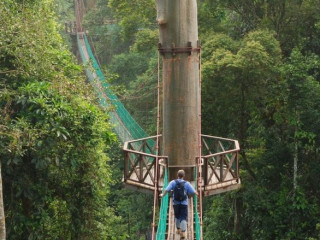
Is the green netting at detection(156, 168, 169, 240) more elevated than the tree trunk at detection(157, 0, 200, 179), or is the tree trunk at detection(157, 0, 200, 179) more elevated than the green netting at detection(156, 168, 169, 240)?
the tree trunk at detection(157, 0, 200, 179)

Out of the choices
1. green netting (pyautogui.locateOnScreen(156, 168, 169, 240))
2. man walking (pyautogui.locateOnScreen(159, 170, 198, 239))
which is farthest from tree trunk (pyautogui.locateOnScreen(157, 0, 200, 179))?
man walking (pyautogui.locateOnScreen(159, 170, 198, 239))

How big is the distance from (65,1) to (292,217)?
22.6 m

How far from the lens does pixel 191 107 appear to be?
25.4 feet

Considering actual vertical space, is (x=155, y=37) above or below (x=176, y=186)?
above

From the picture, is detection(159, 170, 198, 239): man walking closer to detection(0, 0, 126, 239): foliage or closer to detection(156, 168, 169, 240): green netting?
detection(156, 168, 169, 240): green netting

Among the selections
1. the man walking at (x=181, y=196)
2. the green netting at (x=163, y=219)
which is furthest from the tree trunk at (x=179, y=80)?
the man walking at (x=181, y=196)

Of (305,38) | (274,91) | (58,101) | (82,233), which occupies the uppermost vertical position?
(305,38)

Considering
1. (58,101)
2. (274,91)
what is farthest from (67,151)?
(274,91)

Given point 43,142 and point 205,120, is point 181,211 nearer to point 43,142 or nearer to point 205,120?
point 43,142

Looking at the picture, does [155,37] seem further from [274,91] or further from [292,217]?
[292,217]

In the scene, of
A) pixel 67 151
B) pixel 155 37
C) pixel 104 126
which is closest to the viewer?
pixel 67 151

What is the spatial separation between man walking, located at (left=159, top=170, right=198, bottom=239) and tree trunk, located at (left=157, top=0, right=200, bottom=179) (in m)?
1.35

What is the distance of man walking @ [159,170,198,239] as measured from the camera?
6238mm

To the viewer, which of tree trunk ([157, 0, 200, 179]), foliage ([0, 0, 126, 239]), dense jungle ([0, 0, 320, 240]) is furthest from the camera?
dense jungle ([0, 0, 320, 240])
